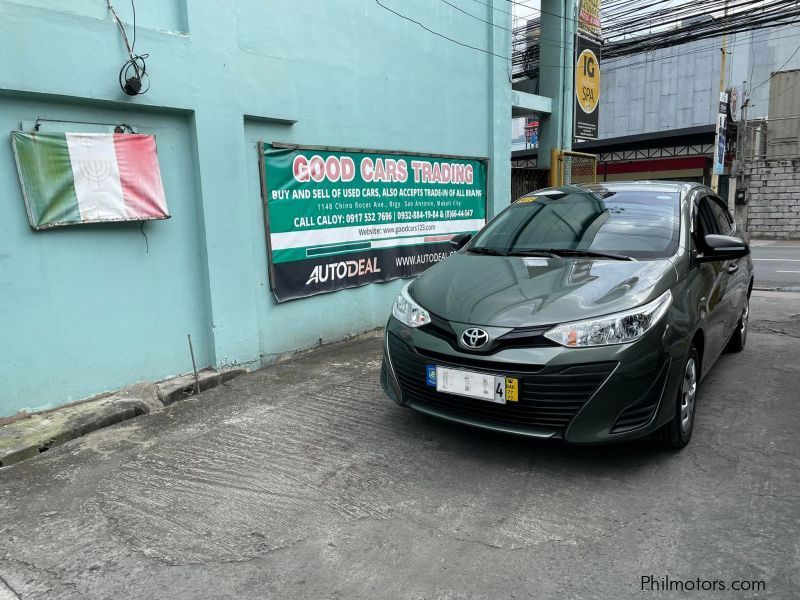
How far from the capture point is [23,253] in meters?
3.96

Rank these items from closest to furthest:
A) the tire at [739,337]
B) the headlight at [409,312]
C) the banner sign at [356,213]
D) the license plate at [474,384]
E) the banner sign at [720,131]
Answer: the license plate at [474,384] < the headlight at [409,312] < the tire at [739,337] < the banner sign at [356,213] < the banner sign at [720,131]

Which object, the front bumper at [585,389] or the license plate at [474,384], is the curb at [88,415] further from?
the front bumper at [585,389]

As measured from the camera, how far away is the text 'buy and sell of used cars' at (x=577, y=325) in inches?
113

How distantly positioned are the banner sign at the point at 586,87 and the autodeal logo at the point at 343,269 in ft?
18.3

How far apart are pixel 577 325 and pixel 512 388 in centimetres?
47

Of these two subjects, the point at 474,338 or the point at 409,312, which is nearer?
the point at 474,338

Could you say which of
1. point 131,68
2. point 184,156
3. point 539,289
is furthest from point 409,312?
point 131,68

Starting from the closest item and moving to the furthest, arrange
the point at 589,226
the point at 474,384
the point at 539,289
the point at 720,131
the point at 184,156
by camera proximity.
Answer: the point at 474,384, the point at 539,289, the point at 589,226, the point at 184,156, the point at 720,131

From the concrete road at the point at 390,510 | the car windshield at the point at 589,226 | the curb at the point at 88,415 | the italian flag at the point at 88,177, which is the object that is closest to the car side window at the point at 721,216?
the car windshield at the point at 589,226

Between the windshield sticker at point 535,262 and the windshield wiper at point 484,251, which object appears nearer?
the windshield sticker at point 535,262

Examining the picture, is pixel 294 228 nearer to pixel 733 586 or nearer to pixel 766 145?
pixel 733 586

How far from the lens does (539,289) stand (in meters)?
3.21

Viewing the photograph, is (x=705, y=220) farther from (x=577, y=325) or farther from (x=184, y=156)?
(x=184, y=156)

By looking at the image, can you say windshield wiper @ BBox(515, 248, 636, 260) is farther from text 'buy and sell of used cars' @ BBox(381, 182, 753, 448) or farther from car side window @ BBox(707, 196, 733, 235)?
car side window @ BBox(707, 196, 733, 235)
